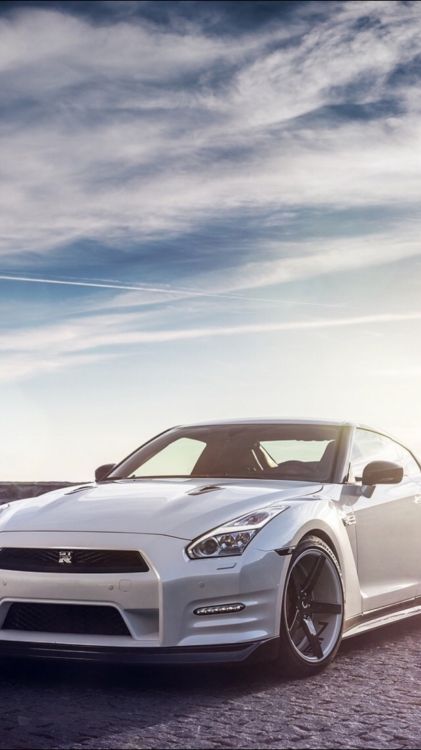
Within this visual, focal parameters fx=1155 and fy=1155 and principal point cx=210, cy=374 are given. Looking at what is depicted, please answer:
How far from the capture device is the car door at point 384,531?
720 cm

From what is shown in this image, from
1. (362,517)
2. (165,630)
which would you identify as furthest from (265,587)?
(362,517)

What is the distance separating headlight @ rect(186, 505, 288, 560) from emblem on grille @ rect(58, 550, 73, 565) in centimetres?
64

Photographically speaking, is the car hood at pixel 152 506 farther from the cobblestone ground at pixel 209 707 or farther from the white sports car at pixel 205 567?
the cobblestone ground at pixel 209 707

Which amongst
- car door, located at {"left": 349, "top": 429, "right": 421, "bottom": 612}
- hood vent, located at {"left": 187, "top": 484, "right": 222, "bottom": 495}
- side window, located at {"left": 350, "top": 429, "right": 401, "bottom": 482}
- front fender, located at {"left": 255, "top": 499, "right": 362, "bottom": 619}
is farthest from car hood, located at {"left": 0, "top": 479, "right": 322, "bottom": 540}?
side window, located at {"left": 350, "top": 429, "right": 401, "bottom": 482}

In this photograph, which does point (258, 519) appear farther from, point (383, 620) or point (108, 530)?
point (383, 620)

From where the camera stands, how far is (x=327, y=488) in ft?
23.2

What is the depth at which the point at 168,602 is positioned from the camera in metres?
5.78

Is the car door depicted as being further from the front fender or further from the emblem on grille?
the emblem on grille

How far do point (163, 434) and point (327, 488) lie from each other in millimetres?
1906

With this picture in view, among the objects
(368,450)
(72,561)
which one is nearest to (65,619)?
(72,561)

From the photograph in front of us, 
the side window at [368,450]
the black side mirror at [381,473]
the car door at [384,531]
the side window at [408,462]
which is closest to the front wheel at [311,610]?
the car door at [384,531]

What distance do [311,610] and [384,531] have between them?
1214 mm

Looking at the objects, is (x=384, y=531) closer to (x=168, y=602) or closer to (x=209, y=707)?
(x=168, y=602)

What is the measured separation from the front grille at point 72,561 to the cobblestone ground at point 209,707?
59 centimetres
